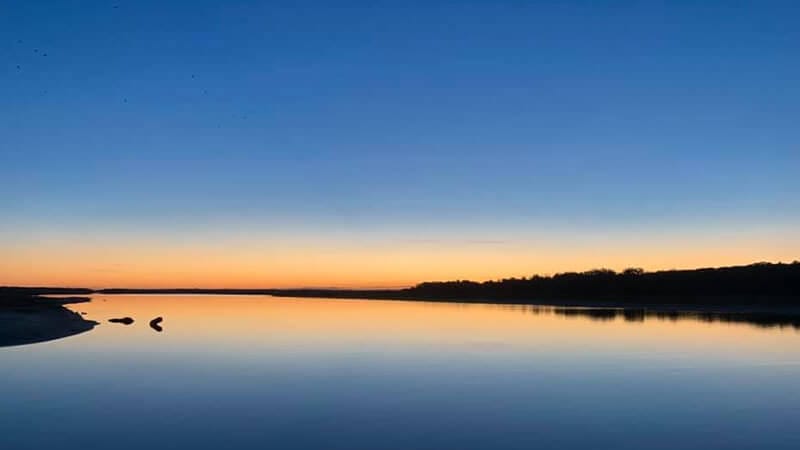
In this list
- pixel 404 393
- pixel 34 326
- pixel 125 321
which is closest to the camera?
pixel 404 393

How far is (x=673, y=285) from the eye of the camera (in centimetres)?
7206

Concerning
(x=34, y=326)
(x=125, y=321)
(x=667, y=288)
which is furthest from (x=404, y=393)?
(x=667, y=288)

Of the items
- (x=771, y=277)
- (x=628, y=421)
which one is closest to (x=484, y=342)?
(x=628, y=421)

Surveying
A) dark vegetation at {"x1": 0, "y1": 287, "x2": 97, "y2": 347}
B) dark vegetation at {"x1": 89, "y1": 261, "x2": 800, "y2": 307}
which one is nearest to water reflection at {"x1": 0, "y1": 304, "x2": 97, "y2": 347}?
dark vegetation at {"x1": 0, "y1": 287, "x2": 97, "y2": 347}

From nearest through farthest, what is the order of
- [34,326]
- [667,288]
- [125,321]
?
1. [34,326]
2. [125,321]
3. [667,288]

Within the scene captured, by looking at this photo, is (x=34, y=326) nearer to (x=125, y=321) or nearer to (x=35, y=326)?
(x=35, y=326)

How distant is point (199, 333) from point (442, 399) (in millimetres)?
19730

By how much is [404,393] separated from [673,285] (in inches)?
2470

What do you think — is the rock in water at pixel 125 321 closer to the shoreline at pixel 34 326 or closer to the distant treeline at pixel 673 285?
the shoreline at pixel 34 326

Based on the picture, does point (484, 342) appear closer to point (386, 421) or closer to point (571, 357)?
point (571, 357)

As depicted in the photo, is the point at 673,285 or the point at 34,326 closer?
the point at 34,326

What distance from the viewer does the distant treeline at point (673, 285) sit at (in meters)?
61.5

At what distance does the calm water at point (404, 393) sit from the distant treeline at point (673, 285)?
36449 mm

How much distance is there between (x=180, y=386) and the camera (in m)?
16.2
